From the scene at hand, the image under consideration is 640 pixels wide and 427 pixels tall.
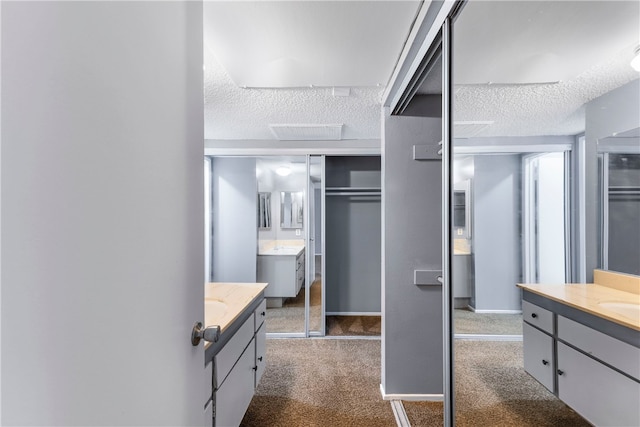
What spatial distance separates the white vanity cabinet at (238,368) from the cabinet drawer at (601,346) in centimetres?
120

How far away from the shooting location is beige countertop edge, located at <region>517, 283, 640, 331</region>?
21.3 inches

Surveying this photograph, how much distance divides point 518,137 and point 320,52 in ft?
3.64

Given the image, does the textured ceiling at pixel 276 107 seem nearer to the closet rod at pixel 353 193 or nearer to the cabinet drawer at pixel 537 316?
the closet rod at pixel 353 193

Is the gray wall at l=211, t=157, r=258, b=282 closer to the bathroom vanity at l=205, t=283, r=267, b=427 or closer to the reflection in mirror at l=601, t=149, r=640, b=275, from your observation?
the bathroom vanity at l=205, t=283, r=267, b=427

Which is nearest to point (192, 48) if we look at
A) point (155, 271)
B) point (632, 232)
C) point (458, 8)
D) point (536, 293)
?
point (155, 271)

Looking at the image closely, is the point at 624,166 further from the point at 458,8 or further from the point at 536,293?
the point at 458,8

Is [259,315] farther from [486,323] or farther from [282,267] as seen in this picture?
[282,267]

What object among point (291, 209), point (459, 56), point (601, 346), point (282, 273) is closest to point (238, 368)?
point (601, 346)

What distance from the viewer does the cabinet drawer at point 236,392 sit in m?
1.37

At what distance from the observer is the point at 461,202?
1.22m

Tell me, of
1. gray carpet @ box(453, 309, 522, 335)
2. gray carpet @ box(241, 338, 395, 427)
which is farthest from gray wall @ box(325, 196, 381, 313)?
gray carpet @ box(453, 309, 522, 335)

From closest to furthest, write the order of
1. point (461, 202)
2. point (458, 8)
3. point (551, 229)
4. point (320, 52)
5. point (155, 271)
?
point (155, 271)
point (551, 229)
point (458, 8)
point (461, 202)
point (320, 52)

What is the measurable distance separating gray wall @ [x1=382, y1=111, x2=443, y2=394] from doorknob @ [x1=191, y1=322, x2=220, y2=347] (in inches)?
59.0

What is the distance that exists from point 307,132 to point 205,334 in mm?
2582
